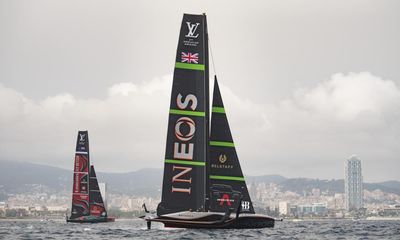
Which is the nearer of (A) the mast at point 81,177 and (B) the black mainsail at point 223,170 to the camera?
(B) the black mainsail at point 223,170

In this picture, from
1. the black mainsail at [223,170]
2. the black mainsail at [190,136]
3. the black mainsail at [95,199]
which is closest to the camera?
the black mainsail at [190,136]

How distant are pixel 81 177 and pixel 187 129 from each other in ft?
228

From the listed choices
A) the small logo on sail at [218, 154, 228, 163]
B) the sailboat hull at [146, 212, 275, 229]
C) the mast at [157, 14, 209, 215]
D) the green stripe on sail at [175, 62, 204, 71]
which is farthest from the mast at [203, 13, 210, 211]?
the sailboat hull at [146, 212, 275, 229]

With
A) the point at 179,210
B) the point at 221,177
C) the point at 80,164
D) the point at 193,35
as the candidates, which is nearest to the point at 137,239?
the point at 179,210

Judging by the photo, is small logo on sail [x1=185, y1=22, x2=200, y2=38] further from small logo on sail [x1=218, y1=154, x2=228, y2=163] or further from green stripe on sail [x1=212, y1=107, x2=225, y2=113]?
small logo on sail [x1=218, y1=154, x2=228, y2=163]

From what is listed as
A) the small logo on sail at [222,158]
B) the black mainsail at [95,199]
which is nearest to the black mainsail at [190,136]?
the small logo on sail at [222,158]

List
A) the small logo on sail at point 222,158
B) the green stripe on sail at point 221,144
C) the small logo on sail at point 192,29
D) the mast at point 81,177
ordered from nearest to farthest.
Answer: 1. the small logo on sail at point 192,29
2. the small logo on sail at point 222,158
3. the green stripe on sail at point 221,144
4. the mast at point 81,177

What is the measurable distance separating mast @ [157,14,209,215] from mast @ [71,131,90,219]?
216 ft

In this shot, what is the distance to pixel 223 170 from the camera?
6150cm

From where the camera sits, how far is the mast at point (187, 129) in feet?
193

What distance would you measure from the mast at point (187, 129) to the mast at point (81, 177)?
216 ft

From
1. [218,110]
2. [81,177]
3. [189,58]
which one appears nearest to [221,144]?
[218,110]

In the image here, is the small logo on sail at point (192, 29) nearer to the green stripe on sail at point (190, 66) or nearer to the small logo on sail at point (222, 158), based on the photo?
the green stripe on sail at point (190, 66)

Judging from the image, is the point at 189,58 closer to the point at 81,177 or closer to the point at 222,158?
the point at 222,158
